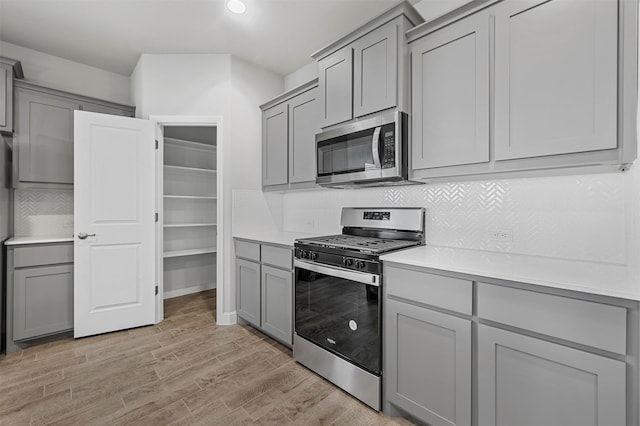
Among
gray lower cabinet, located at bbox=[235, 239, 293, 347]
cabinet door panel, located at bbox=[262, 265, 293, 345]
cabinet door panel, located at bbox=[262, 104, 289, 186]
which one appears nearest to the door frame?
gray lower cabinet, located at bbox=[235, 239, 293, 347]

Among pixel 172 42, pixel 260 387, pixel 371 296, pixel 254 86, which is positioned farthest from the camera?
pixel 254 86

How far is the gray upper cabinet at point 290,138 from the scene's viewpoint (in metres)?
2.71

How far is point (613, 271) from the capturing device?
4.37 feet

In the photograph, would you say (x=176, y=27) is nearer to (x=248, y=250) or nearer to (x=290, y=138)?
(x=290, y=138)

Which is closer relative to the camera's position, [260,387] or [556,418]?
[556,418]

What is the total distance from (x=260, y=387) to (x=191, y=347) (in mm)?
914

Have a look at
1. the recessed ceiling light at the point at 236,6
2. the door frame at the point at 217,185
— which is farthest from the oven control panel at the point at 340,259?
the recessed ceiling light at the point at 236,6

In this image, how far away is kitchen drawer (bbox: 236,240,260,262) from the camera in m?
2.77

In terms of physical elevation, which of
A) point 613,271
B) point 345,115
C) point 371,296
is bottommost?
point 371,296

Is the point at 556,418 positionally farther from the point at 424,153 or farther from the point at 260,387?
the point at 260,387

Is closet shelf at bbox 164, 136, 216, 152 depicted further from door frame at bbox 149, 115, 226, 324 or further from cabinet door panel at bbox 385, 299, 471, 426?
cabinet door panel at bbox 385, 299, 471, 426

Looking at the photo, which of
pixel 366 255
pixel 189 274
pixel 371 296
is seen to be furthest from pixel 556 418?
pixel 189 274

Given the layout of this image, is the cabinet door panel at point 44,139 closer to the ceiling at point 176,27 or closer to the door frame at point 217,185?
the ceiling at point 176,27

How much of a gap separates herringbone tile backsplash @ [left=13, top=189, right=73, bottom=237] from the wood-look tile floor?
1125 mm
